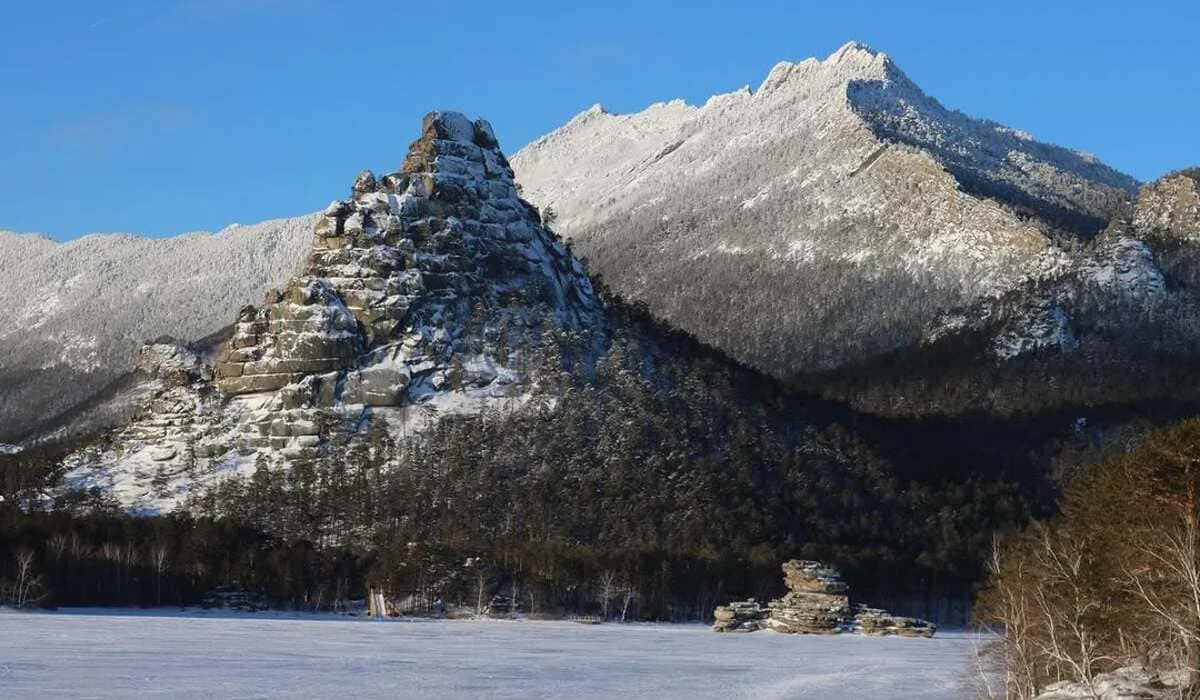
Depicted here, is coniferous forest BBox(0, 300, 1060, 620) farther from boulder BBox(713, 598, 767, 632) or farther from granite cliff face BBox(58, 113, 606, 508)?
boulder BBox(713, 598, 767, 632)

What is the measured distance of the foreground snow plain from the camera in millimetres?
66125

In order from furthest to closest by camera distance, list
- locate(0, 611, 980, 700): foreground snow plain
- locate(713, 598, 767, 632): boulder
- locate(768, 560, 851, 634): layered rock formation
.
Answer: locate(768, 560, 851, 634): layered rock formation, locate(713, 598, 767, 632): boulder, locate(0, 611, 980, 700): foreground snow plain

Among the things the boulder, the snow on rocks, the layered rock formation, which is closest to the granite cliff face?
the boulder

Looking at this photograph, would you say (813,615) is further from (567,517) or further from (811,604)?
(567,517)

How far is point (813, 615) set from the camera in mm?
129750

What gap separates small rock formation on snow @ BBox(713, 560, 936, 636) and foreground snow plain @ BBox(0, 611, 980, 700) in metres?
11.1

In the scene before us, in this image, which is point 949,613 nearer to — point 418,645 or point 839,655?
point 839,655

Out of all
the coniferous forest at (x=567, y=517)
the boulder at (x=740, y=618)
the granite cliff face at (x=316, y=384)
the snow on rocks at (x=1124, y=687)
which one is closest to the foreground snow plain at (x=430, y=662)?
the boulder at (x=740, y=618)

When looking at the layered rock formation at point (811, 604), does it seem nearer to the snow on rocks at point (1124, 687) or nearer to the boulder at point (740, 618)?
the boulder at point (740, 618)

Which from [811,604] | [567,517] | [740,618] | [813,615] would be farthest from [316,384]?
[813,615]

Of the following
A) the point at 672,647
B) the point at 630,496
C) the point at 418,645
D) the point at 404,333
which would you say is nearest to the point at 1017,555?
the point at 672,647

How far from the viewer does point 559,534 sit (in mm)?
163500

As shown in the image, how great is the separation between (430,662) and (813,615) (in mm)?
55066

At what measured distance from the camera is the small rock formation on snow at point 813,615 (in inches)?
5089
